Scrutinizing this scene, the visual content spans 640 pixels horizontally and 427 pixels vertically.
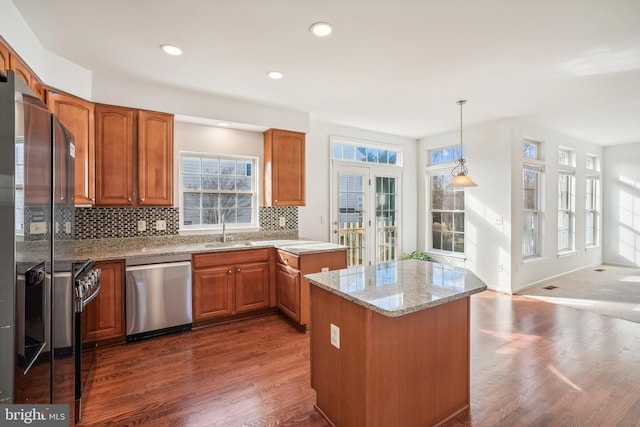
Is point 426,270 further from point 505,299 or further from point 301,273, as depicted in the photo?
point 505,299

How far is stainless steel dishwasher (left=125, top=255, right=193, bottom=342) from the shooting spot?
2854 mm

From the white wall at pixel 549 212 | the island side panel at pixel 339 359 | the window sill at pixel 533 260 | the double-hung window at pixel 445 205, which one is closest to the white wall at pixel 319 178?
the double-hung window at pixel 445 205

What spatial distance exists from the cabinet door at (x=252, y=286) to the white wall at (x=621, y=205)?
812 centimetres

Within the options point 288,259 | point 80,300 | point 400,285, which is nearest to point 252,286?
point 288,259

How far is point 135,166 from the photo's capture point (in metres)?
3.14

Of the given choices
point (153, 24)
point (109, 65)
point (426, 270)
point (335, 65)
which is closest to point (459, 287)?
point (426, 270)

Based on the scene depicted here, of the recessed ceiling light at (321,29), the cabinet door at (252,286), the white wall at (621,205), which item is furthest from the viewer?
the white wall at (621,205)

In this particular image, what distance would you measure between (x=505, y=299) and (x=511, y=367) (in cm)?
214

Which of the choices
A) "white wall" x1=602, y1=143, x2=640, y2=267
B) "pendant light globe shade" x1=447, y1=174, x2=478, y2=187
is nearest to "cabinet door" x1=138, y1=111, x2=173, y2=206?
"pendant light globe shade" x1=447, y1=174, x2=478, y2=187

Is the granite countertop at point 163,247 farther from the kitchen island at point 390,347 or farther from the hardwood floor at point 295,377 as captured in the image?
the kitchen island at point 390,347

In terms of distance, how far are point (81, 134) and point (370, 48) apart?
2847mm

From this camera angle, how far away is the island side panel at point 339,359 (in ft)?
5.03

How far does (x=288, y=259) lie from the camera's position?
3.36 meters

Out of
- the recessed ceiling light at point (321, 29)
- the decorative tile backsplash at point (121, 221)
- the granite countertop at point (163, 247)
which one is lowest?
the granite countertop at point (163, 247)
